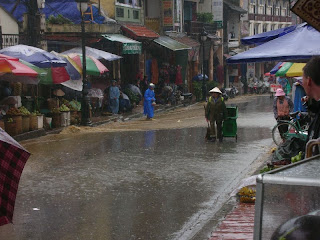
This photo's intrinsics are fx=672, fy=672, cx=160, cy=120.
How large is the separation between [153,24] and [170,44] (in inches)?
76.0

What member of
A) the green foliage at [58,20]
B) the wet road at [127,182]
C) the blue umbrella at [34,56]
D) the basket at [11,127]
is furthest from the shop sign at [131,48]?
the basket at [11,127]

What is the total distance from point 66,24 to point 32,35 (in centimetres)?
365

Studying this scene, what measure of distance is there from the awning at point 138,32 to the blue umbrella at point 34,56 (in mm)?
11838

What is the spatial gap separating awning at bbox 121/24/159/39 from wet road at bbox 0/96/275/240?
12256 millimetres

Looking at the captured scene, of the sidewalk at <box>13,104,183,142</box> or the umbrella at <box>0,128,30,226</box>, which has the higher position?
the umbrella at <box>0,128,30,226</box>

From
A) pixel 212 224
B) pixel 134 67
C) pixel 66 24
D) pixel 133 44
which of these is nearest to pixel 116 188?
pixel 212 224

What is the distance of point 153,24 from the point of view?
37.2 meters

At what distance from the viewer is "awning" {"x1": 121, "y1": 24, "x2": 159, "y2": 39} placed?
1252 inches

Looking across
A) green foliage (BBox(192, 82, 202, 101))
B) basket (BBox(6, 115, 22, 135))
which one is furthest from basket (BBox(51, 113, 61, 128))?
green foliage (BBox(192, 82, 202, 101))

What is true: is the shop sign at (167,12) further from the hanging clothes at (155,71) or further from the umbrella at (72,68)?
the umbrella at (72,68)

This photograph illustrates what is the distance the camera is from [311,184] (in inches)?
126

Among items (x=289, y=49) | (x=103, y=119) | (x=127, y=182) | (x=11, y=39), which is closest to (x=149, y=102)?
(x=103, y=119)

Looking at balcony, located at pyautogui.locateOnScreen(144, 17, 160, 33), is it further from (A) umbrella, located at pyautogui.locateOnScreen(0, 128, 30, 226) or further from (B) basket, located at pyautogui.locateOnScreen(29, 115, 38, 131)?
(A) umbrella, located at pyautogui.locateOnScreen(0, 128, 30, 226)

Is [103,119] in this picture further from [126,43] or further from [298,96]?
[298,96]
